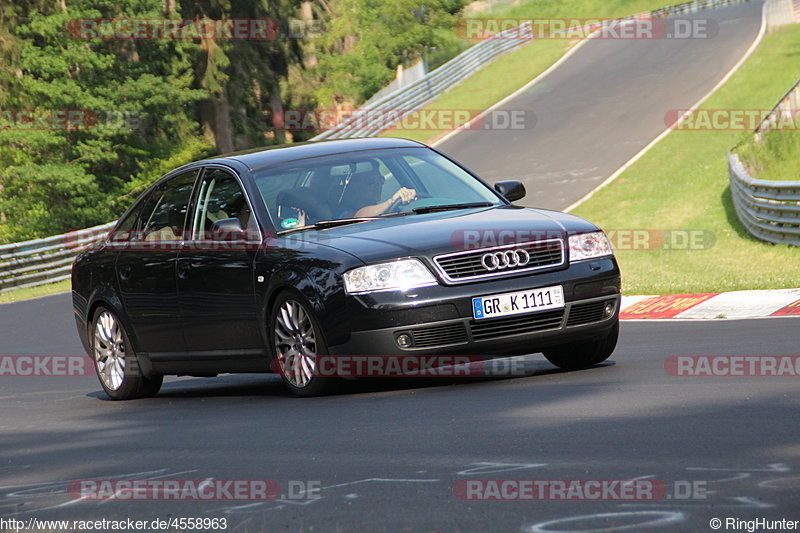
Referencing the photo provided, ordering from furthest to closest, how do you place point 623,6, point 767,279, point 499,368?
point 623,6, point 767,279, point 499,368

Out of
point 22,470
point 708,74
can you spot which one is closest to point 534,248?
point 22,470

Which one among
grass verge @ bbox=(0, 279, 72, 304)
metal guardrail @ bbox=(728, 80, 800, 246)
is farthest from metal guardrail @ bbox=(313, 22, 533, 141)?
metal guardrail @ bbox=(728, 80, 800, 246)

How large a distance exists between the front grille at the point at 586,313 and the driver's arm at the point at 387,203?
4.86 feet

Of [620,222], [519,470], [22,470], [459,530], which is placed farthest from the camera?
[620,222]

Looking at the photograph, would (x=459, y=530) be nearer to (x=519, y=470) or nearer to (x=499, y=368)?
(x=519, y=470)

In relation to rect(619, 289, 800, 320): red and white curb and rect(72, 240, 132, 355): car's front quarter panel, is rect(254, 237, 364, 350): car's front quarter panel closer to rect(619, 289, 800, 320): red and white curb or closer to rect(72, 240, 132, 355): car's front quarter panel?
rect(72, 240, 132, 355): car's front quarter panel

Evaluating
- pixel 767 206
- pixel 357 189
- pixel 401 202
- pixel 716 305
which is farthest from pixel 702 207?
pixel 357 189

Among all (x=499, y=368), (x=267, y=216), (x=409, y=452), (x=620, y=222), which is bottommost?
(x=620, y=222)

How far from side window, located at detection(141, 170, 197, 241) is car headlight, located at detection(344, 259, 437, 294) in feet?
6.83

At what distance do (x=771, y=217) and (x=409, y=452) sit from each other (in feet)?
47.5

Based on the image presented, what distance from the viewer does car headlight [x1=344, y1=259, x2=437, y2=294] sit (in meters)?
7.71

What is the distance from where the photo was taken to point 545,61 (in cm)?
4869

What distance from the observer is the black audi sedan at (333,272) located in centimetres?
773

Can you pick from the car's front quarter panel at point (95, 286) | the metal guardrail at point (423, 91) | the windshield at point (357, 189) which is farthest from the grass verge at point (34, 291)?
the windshield at point (357, 189)
